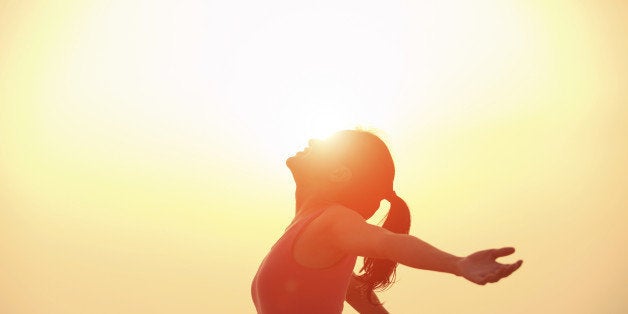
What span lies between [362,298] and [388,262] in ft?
1.33

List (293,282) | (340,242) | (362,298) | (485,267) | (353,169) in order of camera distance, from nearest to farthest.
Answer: (485,267)
(340,242)
(293,282)
(353,169)
(362,298)

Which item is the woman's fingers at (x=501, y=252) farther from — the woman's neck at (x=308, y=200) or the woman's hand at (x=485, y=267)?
the woman's neck at (x=308, y=200)

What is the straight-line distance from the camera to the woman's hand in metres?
2.23

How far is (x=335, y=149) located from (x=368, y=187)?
0.23 metres

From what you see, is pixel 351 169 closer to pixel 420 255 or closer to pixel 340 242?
pixel 340 242

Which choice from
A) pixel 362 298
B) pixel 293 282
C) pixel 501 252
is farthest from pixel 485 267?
pixel 362 298

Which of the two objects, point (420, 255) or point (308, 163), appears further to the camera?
point (308, 163)

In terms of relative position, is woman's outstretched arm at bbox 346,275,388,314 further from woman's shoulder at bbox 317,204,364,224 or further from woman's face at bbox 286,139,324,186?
woman's shoulder at bbox 317,204,364,224

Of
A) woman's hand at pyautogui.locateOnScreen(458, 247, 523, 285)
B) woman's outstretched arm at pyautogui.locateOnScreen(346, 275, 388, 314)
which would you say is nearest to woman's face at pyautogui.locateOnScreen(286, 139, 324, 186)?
woman's outstretched arm at pyautogui.locateOnScreen(346, 275, 388, 314)

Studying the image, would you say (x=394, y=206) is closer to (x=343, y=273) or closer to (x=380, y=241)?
(x=343, y=273)

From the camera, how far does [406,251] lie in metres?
2.60

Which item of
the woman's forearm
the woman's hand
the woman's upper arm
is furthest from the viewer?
the woman's upper arm

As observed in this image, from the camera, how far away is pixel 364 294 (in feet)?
13.0

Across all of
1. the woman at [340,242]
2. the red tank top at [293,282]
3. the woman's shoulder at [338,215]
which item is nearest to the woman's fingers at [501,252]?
the woman at [340,242]
